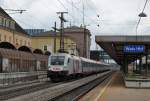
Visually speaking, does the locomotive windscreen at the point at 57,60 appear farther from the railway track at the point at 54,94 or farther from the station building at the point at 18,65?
the railway track at the point at 54,94

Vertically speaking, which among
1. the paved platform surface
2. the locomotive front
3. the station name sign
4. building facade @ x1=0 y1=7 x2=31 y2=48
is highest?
building facade @ x1=0 y1=7 x2=31 y2=48

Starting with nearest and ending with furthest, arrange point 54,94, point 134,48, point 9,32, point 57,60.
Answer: point 54,94 → point 134,48 → point 57,60 → point 9,32

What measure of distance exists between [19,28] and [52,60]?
59.3 meters

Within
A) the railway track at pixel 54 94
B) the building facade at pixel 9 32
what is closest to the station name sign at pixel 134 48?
the railway track at pixel 54 94

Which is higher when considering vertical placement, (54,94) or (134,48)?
(134,48)

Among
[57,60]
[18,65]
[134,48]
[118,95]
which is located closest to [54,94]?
[118,95]

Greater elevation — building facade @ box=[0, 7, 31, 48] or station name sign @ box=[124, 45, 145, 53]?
building facade @ box=[0, 7, 31, 48]

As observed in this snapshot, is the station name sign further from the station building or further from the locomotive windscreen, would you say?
the station building

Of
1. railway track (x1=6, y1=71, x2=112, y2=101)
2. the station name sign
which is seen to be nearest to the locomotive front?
the station name sign

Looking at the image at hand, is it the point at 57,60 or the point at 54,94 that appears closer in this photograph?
the point at 54,94

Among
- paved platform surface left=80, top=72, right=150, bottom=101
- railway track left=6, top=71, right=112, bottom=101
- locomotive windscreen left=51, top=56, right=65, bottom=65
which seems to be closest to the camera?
railway track left=6, top=71, right=112, bottom=101

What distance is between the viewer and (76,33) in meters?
163

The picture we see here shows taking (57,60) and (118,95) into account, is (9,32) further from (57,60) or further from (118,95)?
(118,95)

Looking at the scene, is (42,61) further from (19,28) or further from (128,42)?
(19,28)
